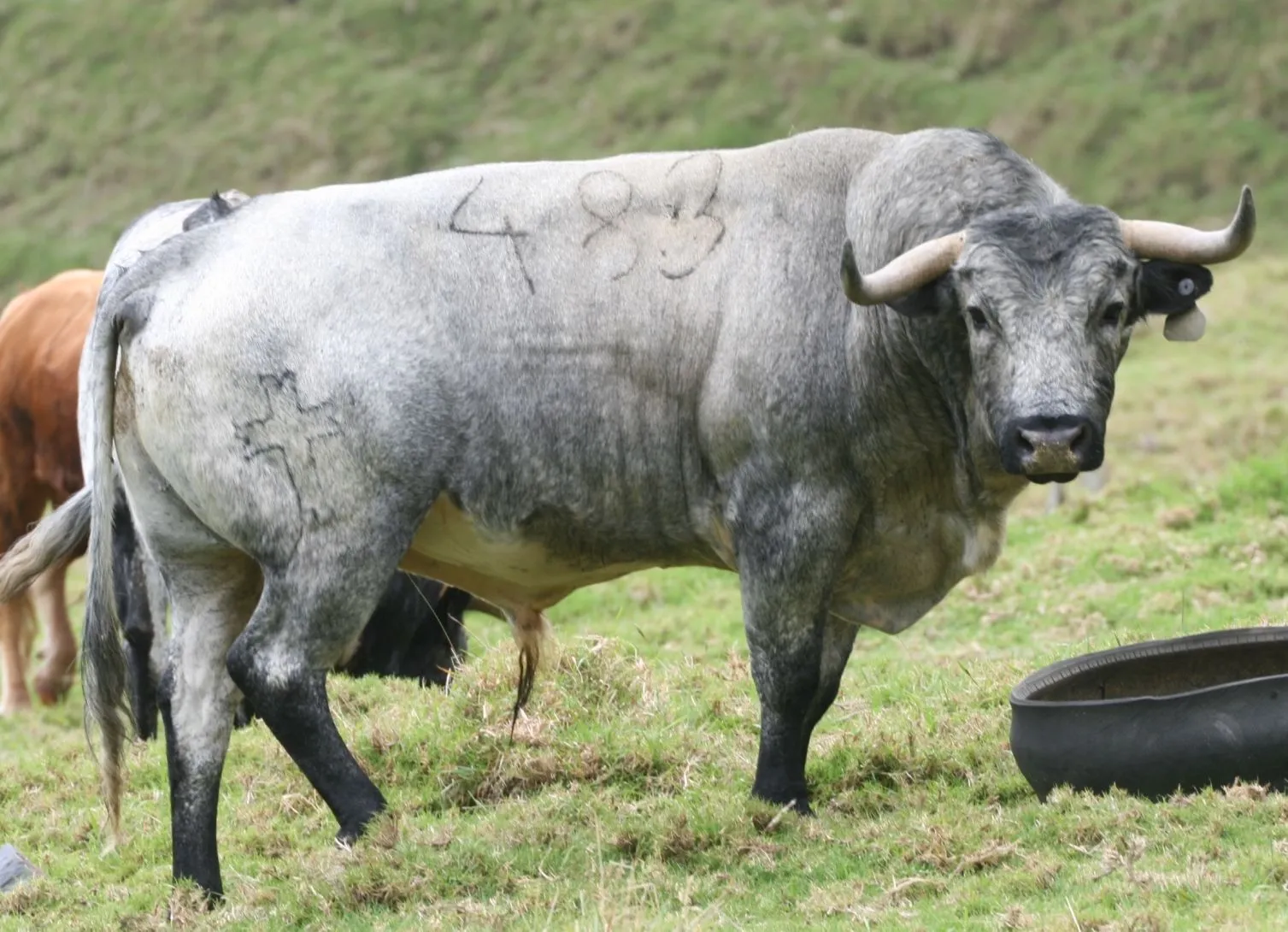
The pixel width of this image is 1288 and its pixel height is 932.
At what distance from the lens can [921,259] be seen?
6.48 m

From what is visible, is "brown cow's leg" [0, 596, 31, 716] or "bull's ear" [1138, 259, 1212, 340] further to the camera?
"brown cow's leg" [0, 596, 31, 716]

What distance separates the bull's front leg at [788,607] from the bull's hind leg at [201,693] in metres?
1.88

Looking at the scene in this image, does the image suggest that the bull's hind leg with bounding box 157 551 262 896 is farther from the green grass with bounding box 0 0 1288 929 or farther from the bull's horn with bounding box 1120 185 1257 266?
the bull's horn with bounding box 1120 185 1257 266

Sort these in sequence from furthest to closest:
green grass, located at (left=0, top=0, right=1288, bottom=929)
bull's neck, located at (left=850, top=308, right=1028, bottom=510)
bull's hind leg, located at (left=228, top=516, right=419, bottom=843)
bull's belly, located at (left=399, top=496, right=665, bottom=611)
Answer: bull's belly, located at (left=399, top=496, right=665, bottom=611) → bull's hind leg, located at (left=228, top=516, right=419, bottom=843) → bull's neck, located at (left=850, top=308, right=1028, bottom=510) → green grass, located at (left=0, top=0, right=1288, bottom=929)

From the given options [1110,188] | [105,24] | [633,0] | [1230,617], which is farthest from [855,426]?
[105,24]

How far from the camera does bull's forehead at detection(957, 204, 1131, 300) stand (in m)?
6.31

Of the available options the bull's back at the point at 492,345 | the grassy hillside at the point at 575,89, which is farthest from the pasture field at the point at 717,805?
the grassy hillside at the point at 575,89

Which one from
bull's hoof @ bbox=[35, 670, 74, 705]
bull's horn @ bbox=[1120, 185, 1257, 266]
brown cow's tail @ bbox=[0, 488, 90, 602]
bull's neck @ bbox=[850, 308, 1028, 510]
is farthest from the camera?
bull's hoof @ bbox=[35, 670, 74, 705]

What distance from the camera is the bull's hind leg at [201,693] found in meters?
7.01

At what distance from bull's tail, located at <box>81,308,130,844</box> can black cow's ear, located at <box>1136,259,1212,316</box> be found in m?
3.58

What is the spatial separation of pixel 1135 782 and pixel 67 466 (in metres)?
8.09

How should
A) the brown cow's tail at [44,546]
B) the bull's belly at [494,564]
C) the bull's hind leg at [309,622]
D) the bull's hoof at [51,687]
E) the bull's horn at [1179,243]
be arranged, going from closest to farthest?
the bull's horn at [1179,243] < the bull's hind leg at [309,622] < the bull's belly at [494,564] < the brown cow's tail at [44,546] < the bull's hoof at [51,687]

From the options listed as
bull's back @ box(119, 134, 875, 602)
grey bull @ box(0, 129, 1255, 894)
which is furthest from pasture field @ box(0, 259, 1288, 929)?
bull's back @ box(119, 134, 875, 602)

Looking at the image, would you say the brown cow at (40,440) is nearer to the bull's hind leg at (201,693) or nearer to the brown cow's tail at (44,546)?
the brown cow's tail at (44,546)
